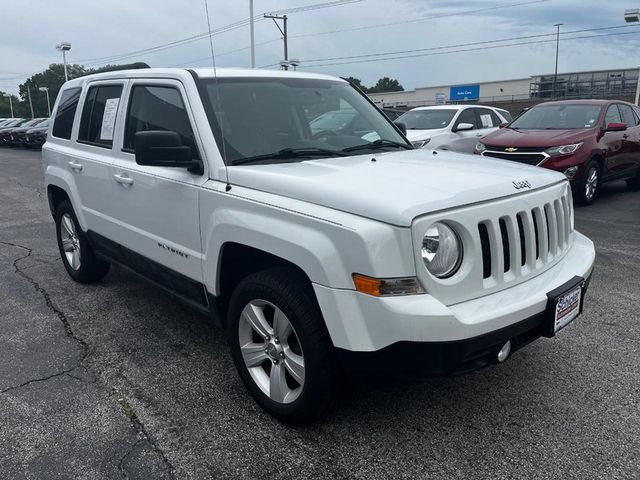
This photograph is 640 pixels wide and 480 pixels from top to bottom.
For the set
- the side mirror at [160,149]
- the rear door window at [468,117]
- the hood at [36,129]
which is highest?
the side mirror at [160,149]

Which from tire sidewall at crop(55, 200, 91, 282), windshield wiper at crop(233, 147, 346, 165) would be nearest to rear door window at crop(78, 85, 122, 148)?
tire sidewall at crop(55, 200, 91, 282)

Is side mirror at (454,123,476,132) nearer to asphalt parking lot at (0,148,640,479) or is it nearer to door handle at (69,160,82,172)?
asphalt parking lot at (0,148,640,479)

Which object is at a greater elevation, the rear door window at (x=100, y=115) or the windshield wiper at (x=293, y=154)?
the rear door window at (x=100, y=115)

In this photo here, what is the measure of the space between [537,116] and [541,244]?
7951 millimetres

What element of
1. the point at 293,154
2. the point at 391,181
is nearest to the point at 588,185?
the point at 293,154

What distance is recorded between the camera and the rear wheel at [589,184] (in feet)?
29.3

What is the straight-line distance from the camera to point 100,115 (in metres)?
4.52

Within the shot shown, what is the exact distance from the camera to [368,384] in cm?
257

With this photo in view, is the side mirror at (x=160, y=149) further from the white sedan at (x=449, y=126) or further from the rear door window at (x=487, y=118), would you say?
the rear door window at (x=487, y=118)

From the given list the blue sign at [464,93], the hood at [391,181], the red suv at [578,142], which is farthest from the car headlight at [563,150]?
the blue sign at [464,93]

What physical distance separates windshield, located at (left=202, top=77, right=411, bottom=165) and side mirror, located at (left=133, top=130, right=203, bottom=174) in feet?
0.80

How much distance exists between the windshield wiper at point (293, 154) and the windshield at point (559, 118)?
7.31 m

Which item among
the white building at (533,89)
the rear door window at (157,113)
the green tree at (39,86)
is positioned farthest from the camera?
the green tree at (39,86)

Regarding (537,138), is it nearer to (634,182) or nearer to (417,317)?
(634,182)
